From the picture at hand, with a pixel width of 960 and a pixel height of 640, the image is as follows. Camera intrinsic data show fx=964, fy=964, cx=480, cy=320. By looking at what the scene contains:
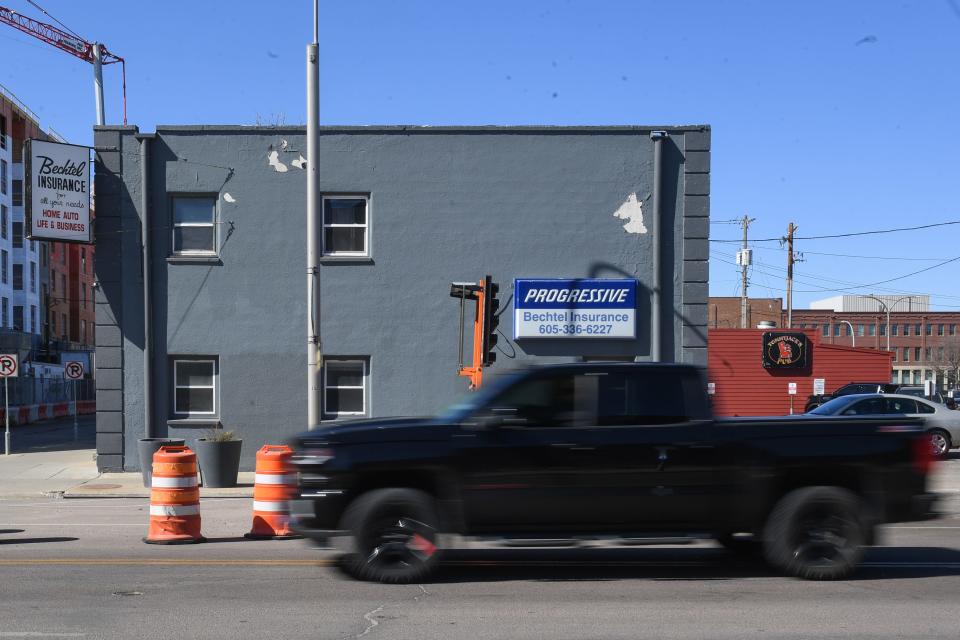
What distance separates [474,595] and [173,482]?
4198mm

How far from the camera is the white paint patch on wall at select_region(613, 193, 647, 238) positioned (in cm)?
2089

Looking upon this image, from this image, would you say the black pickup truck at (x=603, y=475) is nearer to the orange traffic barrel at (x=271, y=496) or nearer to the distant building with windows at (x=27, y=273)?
the orange traffic barrel at (x=271, y=496)

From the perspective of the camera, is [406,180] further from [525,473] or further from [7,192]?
[7,192]

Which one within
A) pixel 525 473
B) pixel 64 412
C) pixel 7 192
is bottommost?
pixel 64 412

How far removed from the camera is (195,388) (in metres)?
20.8

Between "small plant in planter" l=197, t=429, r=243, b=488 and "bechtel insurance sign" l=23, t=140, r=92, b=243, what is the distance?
5.70 meters

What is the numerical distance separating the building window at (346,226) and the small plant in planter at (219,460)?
4.98 meters

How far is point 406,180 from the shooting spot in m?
20.9

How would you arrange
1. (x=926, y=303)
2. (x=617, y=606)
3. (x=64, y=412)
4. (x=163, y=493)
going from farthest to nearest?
(x=926, y=303) → (x=64, y=412) → (x=163, y=493) → (x=617, y=606)

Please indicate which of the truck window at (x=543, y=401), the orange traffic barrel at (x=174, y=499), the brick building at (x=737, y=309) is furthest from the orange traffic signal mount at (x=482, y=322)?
the brick building at (x=737, y=309)

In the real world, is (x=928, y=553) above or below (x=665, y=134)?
below

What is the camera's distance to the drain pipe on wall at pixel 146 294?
20375 millimetres

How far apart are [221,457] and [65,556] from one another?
7.80 meters

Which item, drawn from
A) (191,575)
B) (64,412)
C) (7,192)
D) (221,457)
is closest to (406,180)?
(221,457)
